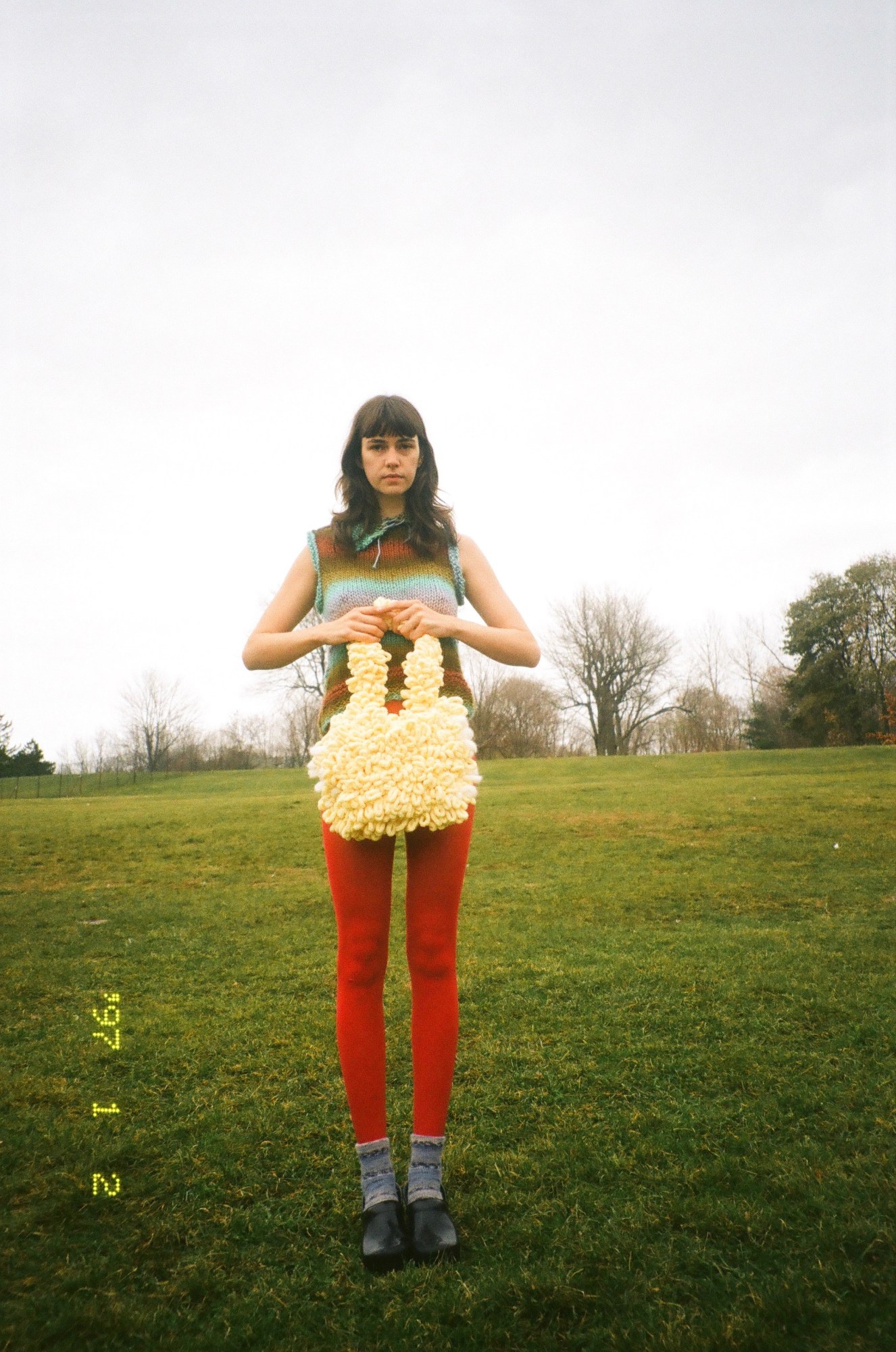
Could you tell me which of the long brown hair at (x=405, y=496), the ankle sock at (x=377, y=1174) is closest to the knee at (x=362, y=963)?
the ankle sock at (x=377, y=1174)

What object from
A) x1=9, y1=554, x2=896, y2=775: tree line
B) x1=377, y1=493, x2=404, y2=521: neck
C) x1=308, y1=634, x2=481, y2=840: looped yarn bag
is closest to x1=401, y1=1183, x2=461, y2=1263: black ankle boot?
x1=308, y1=634, x2=481, y2=840: looped yarn bag

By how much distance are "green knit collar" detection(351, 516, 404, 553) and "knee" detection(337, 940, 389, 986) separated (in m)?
1.14

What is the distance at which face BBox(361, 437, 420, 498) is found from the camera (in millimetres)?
2248

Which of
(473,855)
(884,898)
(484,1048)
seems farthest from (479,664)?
(484,1048)

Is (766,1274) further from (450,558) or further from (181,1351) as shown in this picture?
(450,558)

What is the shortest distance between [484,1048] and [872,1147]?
154 cm

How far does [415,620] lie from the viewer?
206 centimetres

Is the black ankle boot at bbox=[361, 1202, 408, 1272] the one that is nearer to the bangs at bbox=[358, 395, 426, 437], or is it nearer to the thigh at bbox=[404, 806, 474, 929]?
the thigh at bbox=[404, 806, 474, 929]

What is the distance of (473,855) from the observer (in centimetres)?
903

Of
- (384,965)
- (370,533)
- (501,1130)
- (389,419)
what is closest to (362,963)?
(384,965)

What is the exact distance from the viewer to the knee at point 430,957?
81.6 inches

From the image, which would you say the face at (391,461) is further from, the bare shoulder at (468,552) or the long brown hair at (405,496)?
the bare shoulder at (468,552)

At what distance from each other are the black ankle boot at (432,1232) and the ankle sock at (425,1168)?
2cm

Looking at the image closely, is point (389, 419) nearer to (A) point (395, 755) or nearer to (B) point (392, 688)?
(B) point (392, 688)
